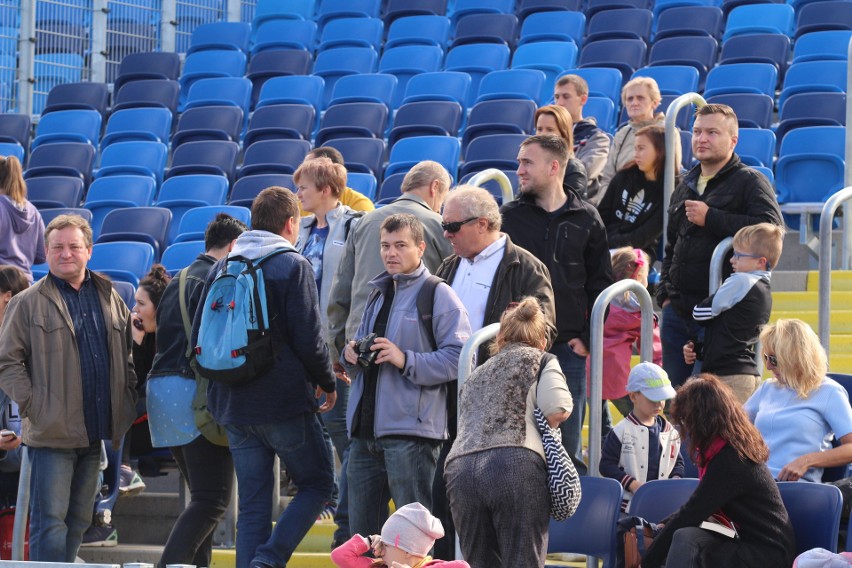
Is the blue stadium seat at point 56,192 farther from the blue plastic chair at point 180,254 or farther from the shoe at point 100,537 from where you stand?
the shoe at point 100,537

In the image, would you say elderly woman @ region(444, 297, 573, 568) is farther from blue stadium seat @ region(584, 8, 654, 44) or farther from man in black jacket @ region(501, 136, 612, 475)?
blue stadium seat @ region(584, 8, 654, 44)

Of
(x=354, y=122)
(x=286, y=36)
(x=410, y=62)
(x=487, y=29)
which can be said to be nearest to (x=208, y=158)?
(x=354, y=122)

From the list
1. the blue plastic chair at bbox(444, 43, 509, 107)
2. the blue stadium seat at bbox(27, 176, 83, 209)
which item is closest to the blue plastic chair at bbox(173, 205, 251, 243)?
the blue stadium seat at bbox(27, 176, 83, 209)

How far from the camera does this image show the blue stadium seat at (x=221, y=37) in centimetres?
1321

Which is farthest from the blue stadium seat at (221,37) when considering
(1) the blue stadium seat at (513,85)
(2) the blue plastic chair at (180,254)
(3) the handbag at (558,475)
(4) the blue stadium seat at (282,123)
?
(3) the handbag at (558,475)

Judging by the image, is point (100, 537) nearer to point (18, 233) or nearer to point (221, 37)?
point (18, 233)

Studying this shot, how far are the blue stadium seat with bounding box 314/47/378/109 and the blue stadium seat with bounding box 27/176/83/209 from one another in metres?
2.49

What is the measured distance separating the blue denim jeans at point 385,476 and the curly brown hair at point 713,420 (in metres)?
1.00

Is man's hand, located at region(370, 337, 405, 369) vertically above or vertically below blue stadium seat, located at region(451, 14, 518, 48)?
below

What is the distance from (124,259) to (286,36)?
14.1 ft

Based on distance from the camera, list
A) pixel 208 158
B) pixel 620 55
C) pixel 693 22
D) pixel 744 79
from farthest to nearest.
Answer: pixel 693 22 → pixel 620 55 → pixel 208 158 → pixel 744 79

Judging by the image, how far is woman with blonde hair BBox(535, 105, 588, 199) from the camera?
21.5 ft

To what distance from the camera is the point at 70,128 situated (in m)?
12.1

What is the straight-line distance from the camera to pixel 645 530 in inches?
195
